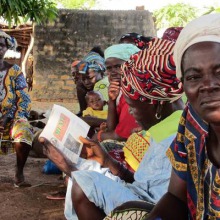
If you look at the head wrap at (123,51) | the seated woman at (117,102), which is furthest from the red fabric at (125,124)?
the head wrap at (123,51)

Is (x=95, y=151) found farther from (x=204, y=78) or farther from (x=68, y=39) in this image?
(x=68, y=39)

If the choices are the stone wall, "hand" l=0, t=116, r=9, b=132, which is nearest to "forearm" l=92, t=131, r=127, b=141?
"hand" l=0, t=116, r=9, b=132

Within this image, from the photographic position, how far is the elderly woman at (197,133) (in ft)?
4.85

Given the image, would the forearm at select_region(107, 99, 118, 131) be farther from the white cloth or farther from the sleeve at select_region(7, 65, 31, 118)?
the white cloth

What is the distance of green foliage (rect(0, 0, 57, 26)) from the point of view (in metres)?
5.52

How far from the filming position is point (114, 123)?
12.9ft

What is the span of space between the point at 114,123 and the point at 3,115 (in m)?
1.38

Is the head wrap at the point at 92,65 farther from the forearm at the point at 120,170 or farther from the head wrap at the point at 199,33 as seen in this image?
the head wrap at the point at 199,33

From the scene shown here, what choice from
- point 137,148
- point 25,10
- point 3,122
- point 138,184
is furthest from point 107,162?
point 25,10

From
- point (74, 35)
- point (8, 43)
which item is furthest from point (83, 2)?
point (8, 43)

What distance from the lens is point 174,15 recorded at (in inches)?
788

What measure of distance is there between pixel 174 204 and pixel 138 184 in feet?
1.66

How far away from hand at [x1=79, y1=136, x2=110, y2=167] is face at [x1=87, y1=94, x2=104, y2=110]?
2.08m

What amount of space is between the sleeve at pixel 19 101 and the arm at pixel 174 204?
10.2ft
